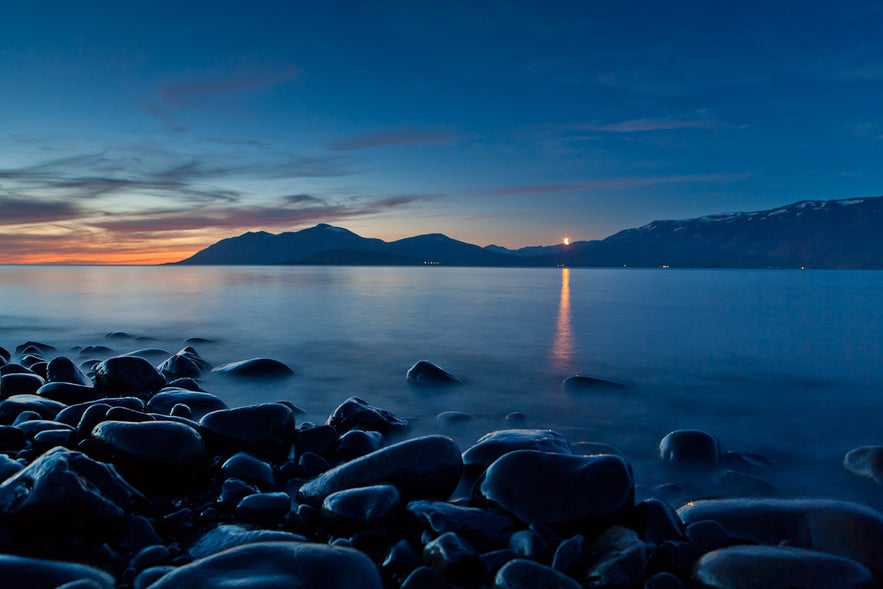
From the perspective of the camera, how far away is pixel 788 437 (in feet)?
21.2

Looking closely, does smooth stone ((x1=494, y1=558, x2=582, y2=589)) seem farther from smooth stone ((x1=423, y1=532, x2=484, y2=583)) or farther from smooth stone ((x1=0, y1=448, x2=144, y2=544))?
smooth stone ((x1=0, y1=448, x2=144, y2=544))

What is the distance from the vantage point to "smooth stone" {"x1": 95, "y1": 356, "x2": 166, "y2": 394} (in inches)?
286

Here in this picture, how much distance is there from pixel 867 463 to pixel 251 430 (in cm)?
614

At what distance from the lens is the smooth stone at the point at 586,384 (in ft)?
29.2

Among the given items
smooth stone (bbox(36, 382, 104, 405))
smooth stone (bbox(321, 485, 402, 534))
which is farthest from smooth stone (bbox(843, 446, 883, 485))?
smooth stone (bbox(36, 382, 104, 405))

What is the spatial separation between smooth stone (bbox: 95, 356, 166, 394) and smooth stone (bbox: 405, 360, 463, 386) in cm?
406

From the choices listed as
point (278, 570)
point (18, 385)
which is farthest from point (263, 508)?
point (18, 385)

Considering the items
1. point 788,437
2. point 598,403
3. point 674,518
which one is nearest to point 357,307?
point 598,403

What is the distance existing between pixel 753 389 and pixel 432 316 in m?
13.9

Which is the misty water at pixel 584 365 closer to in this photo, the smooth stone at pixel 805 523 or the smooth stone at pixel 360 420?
the smooth stone at pixel 360 420

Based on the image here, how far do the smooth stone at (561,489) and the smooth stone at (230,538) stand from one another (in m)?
1.45

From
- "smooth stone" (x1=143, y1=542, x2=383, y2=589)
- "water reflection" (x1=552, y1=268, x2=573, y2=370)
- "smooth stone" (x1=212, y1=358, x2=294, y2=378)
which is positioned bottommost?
"water reflection" (x1=552, y1=268, x2=573, y2=370)

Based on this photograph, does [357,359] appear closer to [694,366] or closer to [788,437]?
[694,366]

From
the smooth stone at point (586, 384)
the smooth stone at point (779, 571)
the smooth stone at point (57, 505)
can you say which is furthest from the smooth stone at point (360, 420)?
the smooth stone at point (779, 571)
